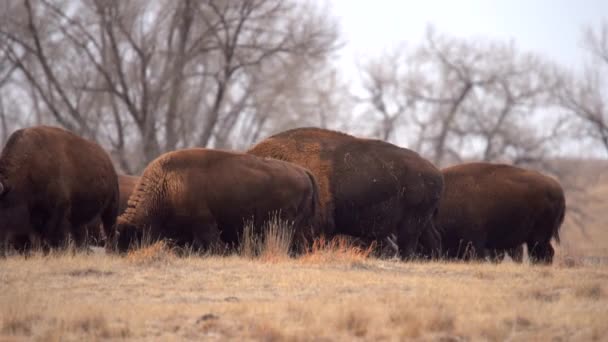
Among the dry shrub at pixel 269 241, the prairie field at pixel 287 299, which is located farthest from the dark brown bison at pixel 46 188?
the dry shrub at pixel 269 241

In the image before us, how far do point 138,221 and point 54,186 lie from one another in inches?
49.5

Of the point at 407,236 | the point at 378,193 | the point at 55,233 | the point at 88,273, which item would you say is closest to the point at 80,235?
the point at 55,233

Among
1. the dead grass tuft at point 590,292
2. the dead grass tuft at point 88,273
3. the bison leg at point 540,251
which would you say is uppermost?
the dead grass tuft at point 88,273

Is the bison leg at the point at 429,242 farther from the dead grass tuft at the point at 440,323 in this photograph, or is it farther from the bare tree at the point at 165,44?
the bare tree at the point at 165,44

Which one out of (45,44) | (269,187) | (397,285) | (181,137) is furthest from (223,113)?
(397,285)

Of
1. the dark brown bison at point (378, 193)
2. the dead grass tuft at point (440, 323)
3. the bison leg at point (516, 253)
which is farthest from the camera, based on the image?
the bison leg at point (516, 253)

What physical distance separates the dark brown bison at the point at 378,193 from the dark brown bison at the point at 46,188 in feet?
11.3

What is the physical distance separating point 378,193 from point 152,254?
4679 mm

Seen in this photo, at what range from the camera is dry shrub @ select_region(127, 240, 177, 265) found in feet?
37.2

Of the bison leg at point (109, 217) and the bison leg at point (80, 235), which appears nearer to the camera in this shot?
the bison leg at point (80, 235)

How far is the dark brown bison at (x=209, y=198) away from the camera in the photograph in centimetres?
1323

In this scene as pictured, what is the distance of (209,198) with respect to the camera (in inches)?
525

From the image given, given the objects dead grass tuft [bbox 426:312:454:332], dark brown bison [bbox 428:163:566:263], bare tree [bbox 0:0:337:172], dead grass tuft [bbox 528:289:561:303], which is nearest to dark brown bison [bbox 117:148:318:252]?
dark brown bison [bbox 428:163:566:263]

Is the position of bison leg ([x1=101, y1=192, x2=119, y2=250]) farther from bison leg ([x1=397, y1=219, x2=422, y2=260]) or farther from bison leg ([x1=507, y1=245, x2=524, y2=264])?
bison leg ([x1=507, y1=245, x2=524, y2=264])
